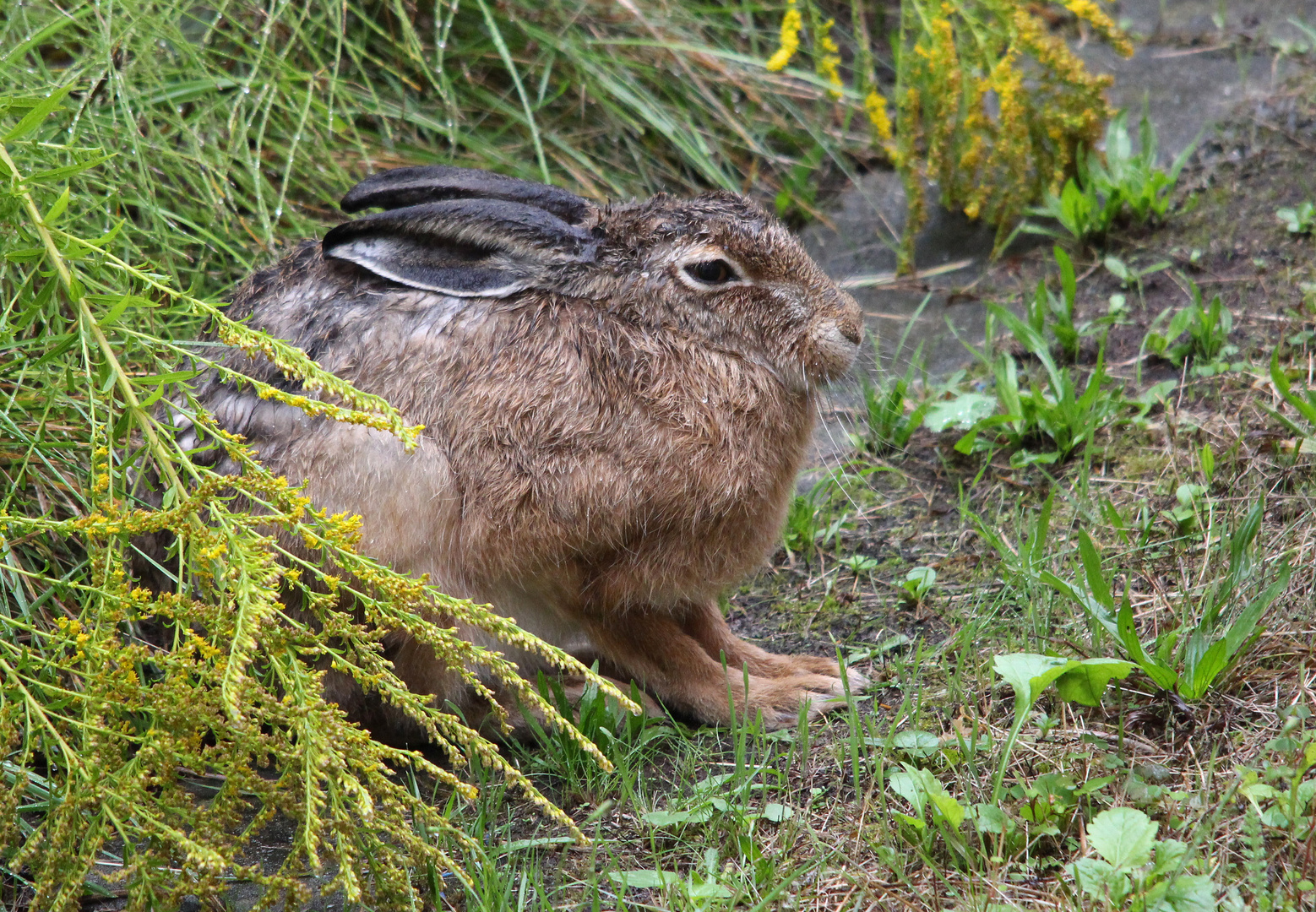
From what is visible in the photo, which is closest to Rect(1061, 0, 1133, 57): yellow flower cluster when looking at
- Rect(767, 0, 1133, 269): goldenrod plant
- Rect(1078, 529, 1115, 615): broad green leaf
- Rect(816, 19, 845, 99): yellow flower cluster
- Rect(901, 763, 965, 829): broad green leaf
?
Rect(767, 0, 1133, 269): goldenrod plant

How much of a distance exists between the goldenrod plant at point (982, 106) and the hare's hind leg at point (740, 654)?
7.71 ft

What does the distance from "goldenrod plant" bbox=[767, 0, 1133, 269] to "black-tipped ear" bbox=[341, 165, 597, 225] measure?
216cm

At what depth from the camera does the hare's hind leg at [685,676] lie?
3.46m

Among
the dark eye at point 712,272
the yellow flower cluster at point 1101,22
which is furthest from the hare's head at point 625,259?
the yellow flower cluster at point 1101,22

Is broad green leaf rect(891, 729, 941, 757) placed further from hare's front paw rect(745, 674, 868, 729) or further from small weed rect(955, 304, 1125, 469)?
small weed rect(955, 304, 1125, 469)

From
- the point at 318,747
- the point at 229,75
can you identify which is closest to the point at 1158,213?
the point at 229,75

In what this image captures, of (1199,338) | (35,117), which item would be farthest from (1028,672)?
(35,117)

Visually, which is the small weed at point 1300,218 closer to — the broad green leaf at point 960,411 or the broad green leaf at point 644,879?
the broad green leaf at point 960,411

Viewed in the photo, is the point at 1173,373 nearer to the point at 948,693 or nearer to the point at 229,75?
the point at 948,693

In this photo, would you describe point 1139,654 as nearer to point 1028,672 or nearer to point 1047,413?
point 1028,672

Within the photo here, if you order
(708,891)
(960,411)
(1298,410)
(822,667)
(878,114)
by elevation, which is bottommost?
(822,667)

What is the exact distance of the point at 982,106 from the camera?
5.35m

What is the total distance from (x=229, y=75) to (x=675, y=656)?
2.90m

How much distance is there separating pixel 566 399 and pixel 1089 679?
1.44 m
